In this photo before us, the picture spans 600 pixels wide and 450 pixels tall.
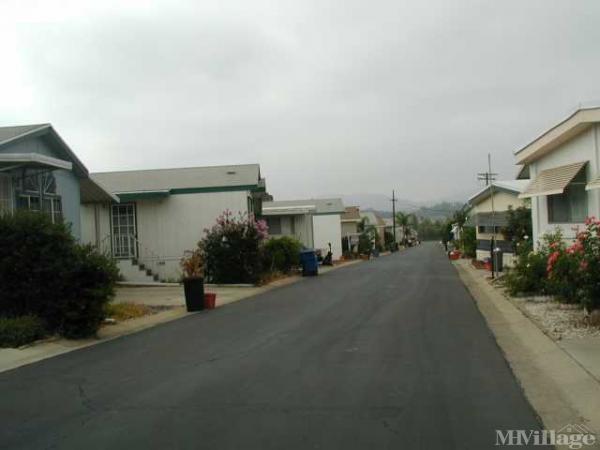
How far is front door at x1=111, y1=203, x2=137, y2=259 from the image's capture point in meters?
29.2

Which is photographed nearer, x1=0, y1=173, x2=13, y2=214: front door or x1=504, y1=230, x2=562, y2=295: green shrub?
x1=0, y1=173, x2=13, y2=214: front door

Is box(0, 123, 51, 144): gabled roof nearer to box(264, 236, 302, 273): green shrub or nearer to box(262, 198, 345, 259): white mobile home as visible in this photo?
box(264, 236, 302, 273): green shrub

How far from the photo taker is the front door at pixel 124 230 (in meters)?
29.2

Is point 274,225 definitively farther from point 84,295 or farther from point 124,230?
point 84,295

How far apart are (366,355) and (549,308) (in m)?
6.94

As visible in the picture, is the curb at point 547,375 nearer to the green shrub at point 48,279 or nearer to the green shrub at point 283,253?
the green shrub at point 48,279

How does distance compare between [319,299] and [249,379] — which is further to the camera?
[319,299]

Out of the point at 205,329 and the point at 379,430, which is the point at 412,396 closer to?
the point at 379,430

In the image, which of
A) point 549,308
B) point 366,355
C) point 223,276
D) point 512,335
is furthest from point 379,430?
point 223,276

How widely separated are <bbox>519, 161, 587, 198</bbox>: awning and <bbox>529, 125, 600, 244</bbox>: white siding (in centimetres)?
20

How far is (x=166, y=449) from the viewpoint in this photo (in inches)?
223

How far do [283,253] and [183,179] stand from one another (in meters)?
6.41

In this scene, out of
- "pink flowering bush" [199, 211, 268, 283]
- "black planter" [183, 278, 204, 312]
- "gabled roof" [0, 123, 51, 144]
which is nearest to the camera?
"gabled roof" [0, 123, 51, 144]

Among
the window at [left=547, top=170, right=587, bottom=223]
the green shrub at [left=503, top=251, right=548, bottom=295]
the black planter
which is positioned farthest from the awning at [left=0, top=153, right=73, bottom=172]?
the window at [left=547, top=170, right=587, bottom=223]
